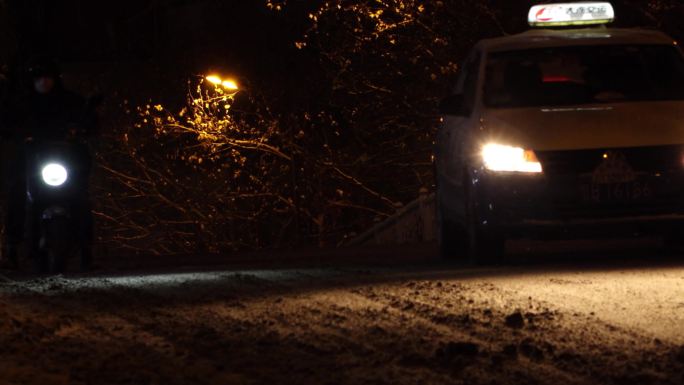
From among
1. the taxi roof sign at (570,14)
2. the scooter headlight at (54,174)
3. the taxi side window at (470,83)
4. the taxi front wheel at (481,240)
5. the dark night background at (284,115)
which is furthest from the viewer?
the dark night background at (284,115)

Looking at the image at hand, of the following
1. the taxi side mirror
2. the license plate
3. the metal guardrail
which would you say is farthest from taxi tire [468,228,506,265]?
the metal guardrail

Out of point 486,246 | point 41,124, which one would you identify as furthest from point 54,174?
point 486,246

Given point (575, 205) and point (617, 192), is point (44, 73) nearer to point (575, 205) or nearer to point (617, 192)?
point (575, 205)

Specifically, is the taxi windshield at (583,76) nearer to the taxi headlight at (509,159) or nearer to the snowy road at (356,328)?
the taxi headlight at (509,159)

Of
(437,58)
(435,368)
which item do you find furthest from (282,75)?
(435,368)

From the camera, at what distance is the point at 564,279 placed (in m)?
11.0

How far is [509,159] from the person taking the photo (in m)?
12.2

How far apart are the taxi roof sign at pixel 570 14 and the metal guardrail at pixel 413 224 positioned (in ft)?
19.2

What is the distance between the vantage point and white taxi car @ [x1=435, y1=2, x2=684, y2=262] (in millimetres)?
12094

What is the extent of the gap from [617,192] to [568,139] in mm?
571

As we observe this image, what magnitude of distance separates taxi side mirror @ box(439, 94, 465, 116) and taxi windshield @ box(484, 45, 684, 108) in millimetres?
373

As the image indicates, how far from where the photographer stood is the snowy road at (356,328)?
7055 millimetres

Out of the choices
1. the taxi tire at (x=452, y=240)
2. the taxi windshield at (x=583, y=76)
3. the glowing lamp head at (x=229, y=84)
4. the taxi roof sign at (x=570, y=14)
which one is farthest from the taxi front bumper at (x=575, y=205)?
the glowing lamp head at (x=229, y=84)

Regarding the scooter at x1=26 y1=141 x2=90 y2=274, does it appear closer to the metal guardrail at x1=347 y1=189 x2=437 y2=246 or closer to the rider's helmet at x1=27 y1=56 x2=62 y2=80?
the rider's helmet at x1=27 y1=56 x2=62 y2=80
